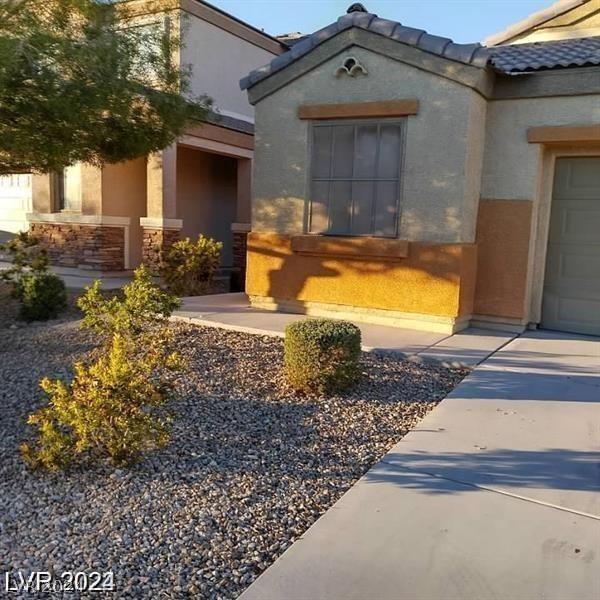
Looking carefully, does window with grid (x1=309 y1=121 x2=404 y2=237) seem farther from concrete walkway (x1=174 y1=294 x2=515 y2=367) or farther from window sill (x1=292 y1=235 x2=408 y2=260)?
concrete walkway (x1=174 y1=294 x2=515 y2=367)

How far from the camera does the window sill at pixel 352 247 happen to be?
7672 mm

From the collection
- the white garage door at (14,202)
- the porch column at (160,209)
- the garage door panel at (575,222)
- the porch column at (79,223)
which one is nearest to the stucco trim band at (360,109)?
the garage door panel at (575,222)

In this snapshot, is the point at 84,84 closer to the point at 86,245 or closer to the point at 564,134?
the point at 564,134

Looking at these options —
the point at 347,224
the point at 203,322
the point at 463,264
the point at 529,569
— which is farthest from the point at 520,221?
the point at 529,569

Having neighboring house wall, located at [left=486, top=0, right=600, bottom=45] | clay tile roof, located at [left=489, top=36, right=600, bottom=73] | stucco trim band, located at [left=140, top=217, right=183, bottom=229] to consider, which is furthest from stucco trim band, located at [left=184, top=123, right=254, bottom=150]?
clay tile roof, located at [left=489, top=36, right=600, bottom=73]

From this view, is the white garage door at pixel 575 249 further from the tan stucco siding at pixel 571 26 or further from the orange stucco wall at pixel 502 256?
the tan stucco siding at pixel 571 26

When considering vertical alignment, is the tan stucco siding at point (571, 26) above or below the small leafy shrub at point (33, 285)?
above

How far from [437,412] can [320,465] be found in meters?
1.36

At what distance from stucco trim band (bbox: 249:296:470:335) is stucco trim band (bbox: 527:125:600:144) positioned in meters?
2.37

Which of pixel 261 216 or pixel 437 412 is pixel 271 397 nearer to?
pixel 437 412

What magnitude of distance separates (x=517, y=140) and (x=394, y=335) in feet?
9.58

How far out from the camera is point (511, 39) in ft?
33.8

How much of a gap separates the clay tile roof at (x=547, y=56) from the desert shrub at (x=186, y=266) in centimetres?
548

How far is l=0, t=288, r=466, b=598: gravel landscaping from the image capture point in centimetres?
281
